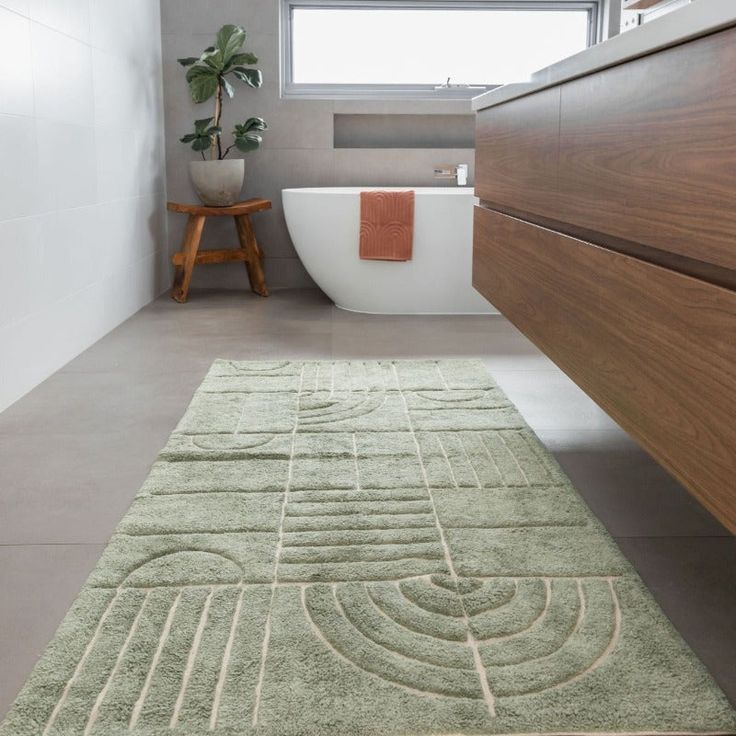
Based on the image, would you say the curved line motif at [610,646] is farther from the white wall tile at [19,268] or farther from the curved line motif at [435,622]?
the white wall tile at [19,268]

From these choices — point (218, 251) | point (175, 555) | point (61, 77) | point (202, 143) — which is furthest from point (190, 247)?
point (175, 555)

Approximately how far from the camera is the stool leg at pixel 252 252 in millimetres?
4023

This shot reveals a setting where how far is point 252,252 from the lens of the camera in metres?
4.05

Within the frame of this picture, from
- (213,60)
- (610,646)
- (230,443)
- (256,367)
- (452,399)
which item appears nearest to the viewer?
(610,646)

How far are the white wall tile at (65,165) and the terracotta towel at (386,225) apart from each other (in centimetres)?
102

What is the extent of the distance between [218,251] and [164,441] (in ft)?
6.93

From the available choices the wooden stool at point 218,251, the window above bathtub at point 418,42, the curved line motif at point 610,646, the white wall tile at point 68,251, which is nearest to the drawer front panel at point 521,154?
the curved line motif at point 610,646

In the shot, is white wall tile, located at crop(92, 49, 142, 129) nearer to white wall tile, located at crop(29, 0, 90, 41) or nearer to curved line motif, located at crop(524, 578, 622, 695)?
white wall tile, located at crop(29, 0, 90, 41)

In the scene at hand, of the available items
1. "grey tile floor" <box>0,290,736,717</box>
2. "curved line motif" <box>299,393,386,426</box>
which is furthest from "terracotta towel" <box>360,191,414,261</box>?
"curved line motif" <box>299,393,386,426</box>

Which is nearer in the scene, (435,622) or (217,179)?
(435,622)

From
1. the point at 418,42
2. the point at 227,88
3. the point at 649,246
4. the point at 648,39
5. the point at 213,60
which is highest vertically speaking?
the point at 418,42

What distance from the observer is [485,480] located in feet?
5.66

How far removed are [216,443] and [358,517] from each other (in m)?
0.51

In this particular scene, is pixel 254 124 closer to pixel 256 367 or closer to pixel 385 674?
pixel 256 367
